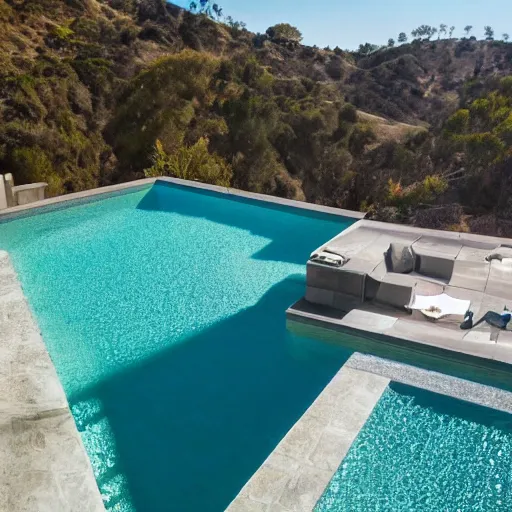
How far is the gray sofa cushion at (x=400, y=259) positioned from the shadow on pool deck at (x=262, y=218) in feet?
4.39

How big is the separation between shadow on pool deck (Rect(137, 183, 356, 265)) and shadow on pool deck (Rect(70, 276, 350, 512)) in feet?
6.37

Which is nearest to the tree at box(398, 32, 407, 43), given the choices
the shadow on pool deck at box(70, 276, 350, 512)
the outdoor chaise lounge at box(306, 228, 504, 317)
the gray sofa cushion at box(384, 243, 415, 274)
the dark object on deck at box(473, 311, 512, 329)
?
the outdoor chaise lounge at box(306, 228, 504, 317)

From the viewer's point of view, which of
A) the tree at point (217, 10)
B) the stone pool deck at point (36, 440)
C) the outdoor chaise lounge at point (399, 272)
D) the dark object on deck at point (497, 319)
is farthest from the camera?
the tree at point (217, 10)

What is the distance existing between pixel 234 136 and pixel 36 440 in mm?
11769

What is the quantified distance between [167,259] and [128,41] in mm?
21798

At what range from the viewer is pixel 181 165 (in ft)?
32.3

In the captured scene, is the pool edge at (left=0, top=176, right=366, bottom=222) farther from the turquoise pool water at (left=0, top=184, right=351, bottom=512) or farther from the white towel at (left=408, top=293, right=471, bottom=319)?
the white towel at (left=408, top=293, right=471, bottom=319)

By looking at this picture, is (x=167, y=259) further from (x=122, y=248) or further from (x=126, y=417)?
(x=126, y=417)

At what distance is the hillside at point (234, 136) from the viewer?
865cm

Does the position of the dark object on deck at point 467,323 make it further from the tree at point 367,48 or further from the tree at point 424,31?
the tree at point 424,31

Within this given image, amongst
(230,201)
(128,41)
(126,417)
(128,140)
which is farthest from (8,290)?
(128,41)


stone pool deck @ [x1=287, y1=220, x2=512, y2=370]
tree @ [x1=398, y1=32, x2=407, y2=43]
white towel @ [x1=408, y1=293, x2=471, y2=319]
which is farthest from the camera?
tree @ [x1=398, y1=32, x2=407, y2=43]

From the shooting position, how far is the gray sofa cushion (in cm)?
485

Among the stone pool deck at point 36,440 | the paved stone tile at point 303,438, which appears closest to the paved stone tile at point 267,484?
the paved stone tile at point 303,438
